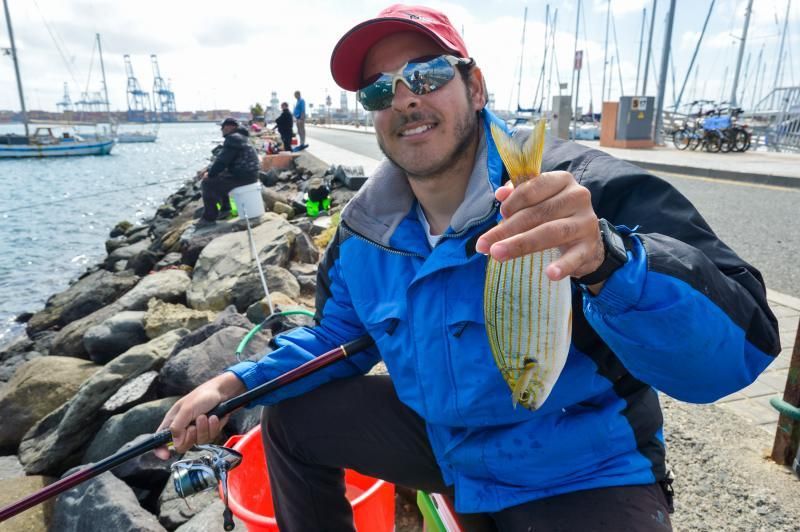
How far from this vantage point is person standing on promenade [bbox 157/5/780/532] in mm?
1282

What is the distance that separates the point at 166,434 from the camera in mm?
2090

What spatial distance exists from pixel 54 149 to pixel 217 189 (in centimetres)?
4097

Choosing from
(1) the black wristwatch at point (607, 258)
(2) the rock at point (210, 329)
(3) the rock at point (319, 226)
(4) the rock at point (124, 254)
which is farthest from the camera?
(4) the rock at point (124, 254)

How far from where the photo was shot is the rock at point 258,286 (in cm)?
556

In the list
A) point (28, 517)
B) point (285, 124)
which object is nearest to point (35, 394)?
point (28, 517)

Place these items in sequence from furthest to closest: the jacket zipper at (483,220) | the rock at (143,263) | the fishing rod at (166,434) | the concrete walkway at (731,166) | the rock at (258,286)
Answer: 1. the rock at (143,263)
2. the concrete walkway at (731,166)
3. the rock at (258,286)
4. the fishing rod at (166,434)
5. the jacket zipper at (483,220)

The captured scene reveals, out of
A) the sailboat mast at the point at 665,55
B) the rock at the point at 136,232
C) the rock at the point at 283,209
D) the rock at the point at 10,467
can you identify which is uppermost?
the sailboat mast at the point at 665,55

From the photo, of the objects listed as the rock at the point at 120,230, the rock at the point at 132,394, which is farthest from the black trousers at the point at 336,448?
the rock at the point at 120,230

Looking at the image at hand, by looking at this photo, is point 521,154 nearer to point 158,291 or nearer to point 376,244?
point 376,244

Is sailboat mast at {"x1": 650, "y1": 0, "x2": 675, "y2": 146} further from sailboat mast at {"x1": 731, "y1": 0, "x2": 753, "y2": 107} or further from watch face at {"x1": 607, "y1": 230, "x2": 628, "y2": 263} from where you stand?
watch face at {"x1": 607, "y1": 230, "x2": 628, "y2": 263}

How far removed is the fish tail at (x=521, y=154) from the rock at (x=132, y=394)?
13.4 ft

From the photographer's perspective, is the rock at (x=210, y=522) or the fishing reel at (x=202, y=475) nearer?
the fishing reel at (x=202, y=475)

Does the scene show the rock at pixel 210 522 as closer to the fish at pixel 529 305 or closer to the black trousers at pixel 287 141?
the fish at pixel 529 305

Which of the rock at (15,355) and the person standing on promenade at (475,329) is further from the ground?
the person standing on promenade at (475,329)
